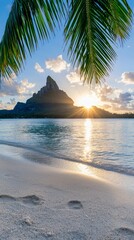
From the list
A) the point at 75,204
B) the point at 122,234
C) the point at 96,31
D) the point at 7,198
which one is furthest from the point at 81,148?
the point at 96,31

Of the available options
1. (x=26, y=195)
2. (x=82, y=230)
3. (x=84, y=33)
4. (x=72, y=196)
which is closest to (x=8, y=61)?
(x=84, y=33)

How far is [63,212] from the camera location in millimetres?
4074

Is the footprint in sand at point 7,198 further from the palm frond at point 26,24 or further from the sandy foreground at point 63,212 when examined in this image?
the palm frond at point 26,24

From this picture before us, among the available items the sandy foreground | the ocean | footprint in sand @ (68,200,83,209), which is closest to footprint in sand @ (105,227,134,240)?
the sandy foreground

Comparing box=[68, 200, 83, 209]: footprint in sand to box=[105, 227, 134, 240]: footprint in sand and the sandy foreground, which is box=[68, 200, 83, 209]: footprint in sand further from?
box=[105, 227, 134, 240]: footprint in sand

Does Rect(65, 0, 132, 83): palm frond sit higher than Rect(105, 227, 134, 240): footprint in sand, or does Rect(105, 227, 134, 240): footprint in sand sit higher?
Rect(65, 0, 132, 83): palm frond

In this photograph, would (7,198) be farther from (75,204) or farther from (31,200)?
(75,204)

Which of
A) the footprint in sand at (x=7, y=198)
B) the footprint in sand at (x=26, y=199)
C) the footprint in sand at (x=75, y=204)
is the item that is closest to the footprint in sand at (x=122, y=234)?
the footprint in sand at (x=75, y=204)

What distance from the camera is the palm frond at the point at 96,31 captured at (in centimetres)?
255

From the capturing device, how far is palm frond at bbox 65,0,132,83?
8.38 feet

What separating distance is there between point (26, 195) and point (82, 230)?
193cm

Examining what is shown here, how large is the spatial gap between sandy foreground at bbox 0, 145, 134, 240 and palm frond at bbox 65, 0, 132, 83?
192cm

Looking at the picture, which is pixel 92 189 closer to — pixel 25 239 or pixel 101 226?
pixel 101 226

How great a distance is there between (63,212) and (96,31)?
2743 mm
